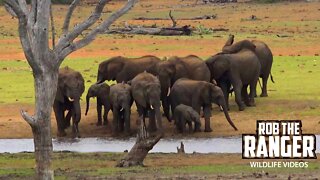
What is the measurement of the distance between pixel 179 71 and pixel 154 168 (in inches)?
349

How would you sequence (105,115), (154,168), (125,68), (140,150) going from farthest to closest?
(125,68) → (105,115) → (140,150) → (154,168)

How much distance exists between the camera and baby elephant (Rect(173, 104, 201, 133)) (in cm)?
2233

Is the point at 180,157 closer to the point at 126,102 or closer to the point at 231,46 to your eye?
the point at 126,102

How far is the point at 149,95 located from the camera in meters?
22.6

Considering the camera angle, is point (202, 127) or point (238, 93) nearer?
point (202, 127)

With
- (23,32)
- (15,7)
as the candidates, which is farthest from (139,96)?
(15,7)

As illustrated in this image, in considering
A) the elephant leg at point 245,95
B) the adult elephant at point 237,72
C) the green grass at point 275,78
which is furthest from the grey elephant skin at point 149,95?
the green grass at point 275,78

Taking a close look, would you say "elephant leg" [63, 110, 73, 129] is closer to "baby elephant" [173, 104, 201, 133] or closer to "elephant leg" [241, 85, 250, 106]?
"baby elephant" [173, 104, 201, 133]

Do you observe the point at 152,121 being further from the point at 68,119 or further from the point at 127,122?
the point at 68,119

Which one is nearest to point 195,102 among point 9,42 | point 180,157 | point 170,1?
point 180,157

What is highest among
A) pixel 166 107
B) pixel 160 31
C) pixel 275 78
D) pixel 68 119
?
pixel 166 107

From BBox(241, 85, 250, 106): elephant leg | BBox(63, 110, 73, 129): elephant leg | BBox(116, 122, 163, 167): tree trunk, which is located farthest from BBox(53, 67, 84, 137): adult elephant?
BBox(116, 122, 163, 167): tree trunk

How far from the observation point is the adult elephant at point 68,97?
74.9ft

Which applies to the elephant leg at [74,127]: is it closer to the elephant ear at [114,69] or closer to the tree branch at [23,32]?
the elephant ear at [114,69]
